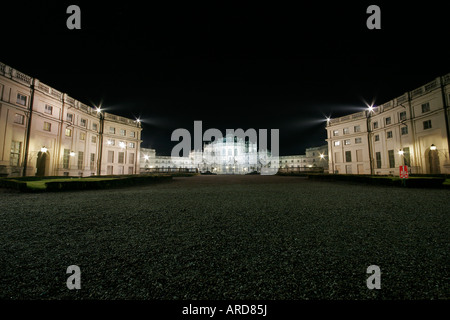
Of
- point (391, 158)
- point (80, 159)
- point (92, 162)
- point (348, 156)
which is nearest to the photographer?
point (80, 159)

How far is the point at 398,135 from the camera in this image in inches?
1062

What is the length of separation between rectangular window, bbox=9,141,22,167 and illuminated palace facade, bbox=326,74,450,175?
140 feet

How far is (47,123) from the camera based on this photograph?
22500 mm

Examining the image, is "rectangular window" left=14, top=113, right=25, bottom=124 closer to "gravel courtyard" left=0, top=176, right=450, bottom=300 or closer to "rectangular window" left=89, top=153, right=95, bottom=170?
"rectangular window" left=89, top=153, right=95, bottom=170

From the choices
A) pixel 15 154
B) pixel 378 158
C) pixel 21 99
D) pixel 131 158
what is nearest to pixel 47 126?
pixel 21 99

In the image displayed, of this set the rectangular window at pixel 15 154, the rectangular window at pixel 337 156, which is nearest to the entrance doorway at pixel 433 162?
the rectangular window at pixel 337 156

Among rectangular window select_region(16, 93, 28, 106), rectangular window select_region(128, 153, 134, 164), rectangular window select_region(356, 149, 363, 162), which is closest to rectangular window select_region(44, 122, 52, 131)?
rectangular window select_region(16, 93, 28, 106)

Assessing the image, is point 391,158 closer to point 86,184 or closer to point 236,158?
point 86,184

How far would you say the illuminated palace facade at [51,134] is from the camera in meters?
18.2

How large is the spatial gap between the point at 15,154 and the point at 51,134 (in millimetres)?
4831

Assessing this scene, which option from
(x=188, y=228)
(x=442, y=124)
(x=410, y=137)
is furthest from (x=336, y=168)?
(x=188, y=228)

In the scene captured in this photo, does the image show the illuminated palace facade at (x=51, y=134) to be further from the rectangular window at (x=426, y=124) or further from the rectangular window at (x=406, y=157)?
the rectangular window at (x=426, y=124)

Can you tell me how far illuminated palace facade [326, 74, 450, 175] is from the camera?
2114 cm
